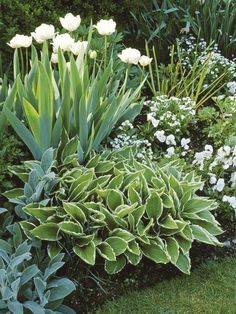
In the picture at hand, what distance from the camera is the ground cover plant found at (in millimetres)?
3707

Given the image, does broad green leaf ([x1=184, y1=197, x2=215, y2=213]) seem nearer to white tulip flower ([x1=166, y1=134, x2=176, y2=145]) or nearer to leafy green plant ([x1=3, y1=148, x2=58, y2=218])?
white tulip flower ([x1=166, y1=134, x2=176, y2=145])

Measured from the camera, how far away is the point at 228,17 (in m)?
6.01

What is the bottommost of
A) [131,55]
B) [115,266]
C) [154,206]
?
[115,266]

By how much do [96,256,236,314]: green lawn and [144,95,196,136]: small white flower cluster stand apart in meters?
1.04

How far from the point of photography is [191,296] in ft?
12.9

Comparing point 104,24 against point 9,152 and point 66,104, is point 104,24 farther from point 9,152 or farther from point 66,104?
point 9,152

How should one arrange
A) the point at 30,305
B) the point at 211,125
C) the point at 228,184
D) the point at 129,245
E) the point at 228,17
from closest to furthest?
the point at 30,305
the point at 129,245
the point at 228,184
the point at 211,125
the point at 228,17

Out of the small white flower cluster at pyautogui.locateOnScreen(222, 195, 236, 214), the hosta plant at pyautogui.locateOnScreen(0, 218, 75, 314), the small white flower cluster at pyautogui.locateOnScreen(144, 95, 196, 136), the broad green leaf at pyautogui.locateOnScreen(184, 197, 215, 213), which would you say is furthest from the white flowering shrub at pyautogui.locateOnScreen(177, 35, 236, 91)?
the hosta plant at pyautogui.locateOnScreen(0, 218, 75, 314)

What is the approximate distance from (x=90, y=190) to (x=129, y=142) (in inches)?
28.7

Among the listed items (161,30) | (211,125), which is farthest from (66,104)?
(161,30)

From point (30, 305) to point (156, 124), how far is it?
1782 mm

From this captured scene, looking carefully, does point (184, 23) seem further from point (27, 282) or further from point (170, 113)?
point (27, 282)

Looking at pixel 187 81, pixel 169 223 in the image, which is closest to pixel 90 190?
pixel 169 223

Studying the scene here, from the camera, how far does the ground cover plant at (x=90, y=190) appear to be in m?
3.71
